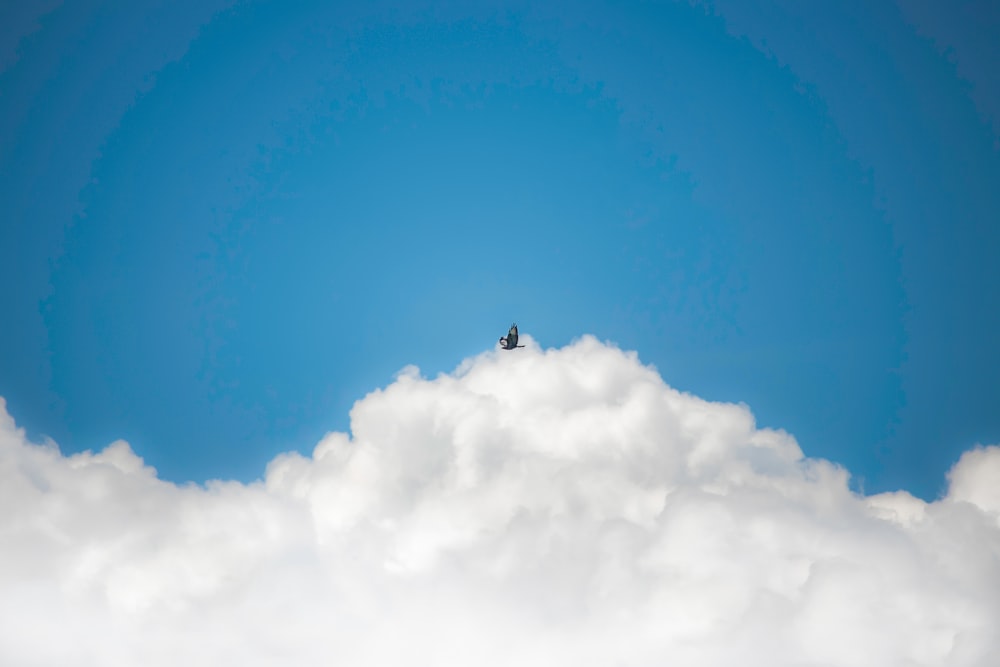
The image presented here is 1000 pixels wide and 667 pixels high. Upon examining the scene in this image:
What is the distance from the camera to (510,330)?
76000 mm
